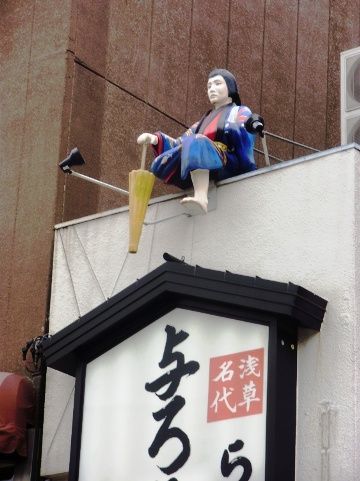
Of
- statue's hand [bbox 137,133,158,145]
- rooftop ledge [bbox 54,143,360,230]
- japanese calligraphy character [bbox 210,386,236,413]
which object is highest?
statue's hand [bbox 137,133,158,145]

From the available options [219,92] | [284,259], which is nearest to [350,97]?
[219,92]

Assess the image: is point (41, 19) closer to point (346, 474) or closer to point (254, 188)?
point (254, 188)

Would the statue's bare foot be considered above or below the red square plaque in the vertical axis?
above

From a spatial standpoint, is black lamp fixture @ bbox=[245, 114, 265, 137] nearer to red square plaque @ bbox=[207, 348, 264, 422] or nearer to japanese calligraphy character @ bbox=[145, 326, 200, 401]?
japanese calligraphy character @ bbox=[145, 326, 200, 401]

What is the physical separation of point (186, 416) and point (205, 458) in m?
0.44

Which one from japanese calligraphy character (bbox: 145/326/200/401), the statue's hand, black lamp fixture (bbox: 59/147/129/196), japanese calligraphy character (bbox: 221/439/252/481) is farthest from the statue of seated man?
japanese calligraphy character (bbox: 221/439/252/481)

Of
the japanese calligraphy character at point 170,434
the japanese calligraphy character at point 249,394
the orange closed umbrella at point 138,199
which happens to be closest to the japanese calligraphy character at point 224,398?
the japanese calligraphy character at point 249,394

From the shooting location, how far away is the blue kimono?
11844 millimetres

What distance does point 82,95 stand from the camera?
1377 cm

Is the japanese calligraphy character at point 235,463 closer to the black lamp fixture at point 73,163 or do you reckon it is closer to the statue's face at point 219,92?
the black lamp fixture at point 73,163

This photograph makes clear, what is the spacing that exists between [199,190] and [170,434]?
7.56ft

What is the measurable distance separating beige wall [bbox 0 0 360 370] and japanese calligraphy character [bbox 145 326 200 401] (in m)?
2.01

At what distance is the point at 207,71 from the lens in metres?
15.6

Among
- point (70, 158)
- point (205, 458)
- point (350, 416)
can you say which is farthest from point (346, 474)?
point (70, 158)
